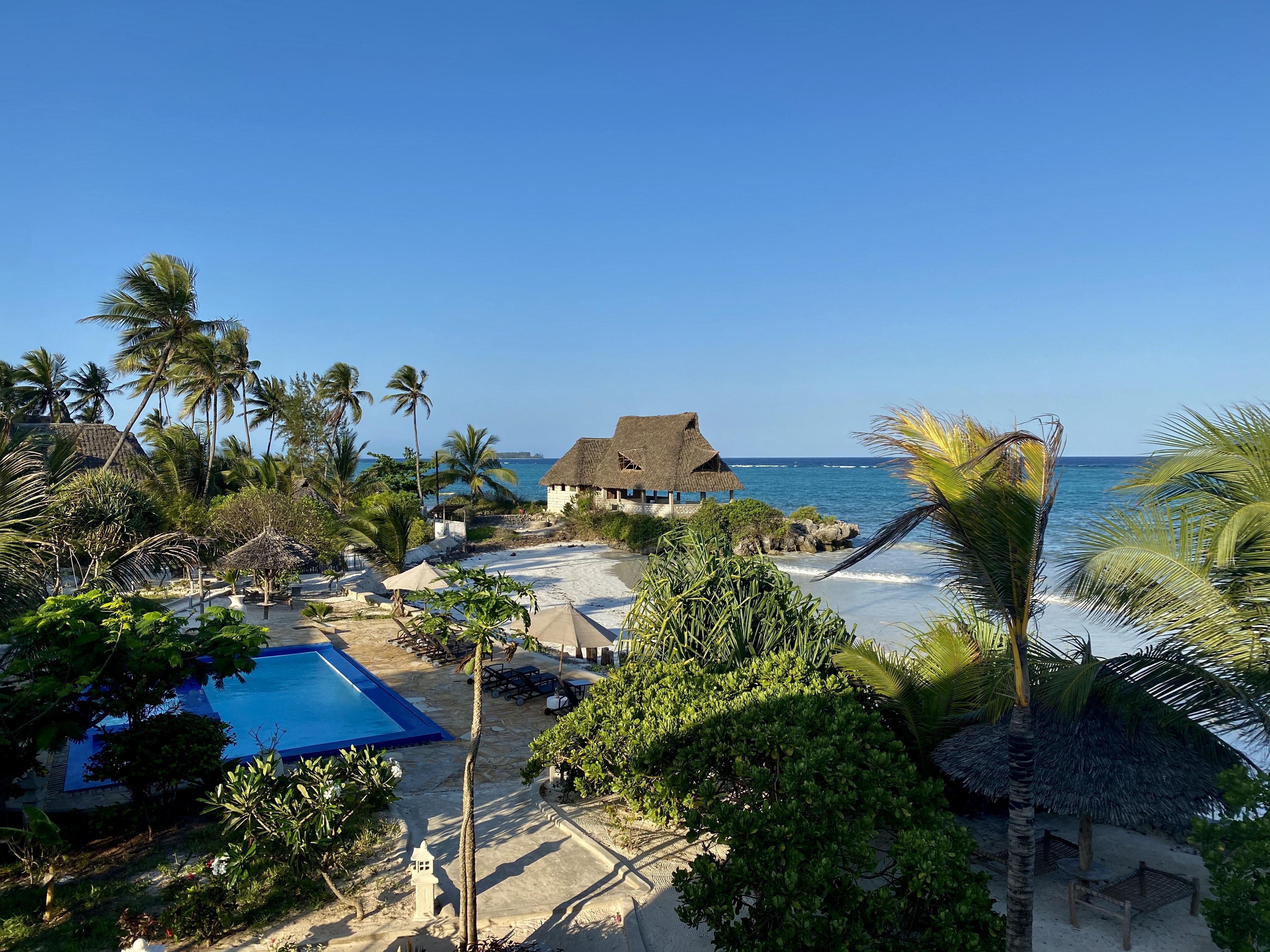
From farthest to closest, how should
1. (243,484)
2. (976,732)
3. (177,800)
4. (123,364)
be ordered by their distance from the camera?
(243,484) → (123,364) → (177,800) → (976,732)

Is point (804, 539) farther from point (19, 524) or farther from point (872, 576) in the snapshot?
point (19, 524)

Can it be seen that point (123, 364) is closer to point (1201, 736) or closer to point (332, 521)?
point (332, 521)

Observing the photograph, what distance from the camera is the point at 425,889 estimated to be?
238 inches

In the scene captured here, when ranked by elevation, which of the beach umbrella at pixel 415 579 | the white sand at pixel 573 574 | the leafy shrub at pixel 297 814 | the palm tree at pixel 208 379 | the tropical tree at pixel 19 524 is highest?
the palm tree at pixel 208 379

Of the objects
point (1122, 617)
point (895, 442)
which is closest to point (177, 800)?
point (895, 442)

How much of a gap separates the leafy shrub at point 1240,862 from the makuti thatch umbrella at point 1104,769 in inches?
21.4

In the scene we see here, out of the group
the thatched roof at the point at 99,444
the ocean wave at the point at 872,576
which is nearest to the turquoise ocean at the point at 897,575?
the ocean wave at the point at 872,576

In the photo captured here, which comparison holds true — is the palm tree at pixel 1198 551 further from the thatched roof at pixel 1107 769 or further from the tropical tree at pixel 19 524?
the tropical tree at pixel 19 524

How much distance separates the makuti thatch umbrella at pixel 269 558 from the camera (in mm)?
18672

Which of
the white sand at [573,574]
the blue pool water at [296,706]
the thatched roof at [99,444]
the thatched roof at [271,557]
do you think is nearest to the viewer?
the blue pool water at [296,706]

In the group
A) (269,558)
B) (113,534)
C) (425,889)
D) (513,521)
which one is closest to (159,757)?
(425,889)

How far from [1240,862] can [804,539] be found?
115 feet

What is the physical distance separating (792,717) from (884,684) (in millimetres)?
1903

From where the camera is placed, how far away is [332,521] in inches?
980
